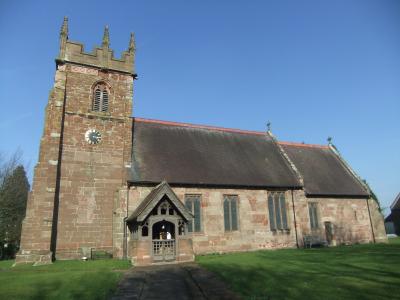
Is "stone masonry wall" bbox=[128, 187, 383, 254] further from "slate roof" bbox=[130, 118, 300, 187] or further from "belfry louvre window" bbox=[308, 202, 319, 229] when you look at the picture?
"slate roof" bbox=[130, 118, 300, 187]

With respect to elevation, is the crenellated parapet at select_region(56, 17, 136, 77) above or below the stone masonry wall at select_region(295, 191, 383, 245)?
above

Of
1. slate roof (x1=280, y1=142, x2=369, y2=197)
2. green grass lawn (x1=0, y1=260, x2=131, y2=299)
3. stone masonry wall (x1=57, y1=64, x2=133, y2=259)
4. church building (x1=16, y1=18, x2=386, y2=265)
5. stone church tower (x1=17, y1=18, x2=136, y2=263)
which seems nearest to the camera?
green grass lawn (x1=0, y1=260, x2=131, y2=299)

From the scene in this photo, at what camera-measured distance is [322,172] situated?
3142 centimetres

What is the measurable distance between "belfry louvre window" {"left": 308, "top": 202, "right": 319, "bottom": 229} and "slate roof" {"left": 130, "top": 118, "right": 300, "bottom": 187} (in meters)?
3.08

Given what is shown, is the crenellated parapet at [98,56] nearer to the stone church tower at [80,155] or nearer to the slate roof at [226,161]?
the stone church tower at [80,155]

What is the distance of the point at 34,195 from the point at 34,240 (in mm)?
2731

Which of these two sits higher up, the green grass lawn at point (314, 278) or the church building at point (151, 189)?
the church building at point (151, 189)

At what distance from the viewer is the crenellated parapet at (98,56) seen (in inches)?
929

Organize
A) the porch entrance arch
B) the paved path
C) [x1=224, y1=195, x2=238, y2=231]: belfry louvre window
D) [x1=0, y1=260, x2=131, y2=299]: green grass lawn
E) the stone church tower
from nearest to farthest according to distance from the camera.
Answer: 1. the paved path
2. [x1=0, y1=260, x2=131, y2=299]: green grass lawn
3. the porch entrance arch
4. the stone church tower
5. [x1=224, y1=195, x2=238, y2=231]: belfry louvre window

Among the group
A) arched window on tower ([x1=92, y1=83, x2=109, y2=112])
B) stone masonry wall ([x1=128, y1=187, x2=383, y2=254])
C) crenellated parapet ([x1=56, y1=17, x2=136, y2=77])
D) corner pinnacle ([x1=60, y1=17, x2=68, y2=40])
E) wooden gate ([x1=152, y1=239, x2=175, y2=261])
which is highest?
corner pinnacle ([x1=60, y1=17, x2=68, y2=40])

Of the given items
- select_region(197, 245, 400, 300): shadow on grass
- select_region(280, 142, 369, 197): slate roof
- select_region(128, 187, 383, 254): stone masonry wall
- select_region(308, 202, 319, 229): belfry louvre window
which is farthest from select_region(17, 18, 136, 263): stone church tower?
select_region(280, 142, 369, 197): slate roof

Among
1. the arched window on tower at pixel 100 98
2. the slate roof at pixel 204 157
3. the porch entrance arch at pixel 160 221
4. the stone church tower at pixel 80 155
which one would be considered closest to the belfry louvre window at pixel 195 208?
the slate roof at pixel 204 157

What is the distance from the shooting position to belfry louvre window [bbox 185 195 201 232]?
22.7 meters

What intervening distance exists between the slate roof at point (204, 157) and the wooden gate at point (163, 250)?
4.49 metres
